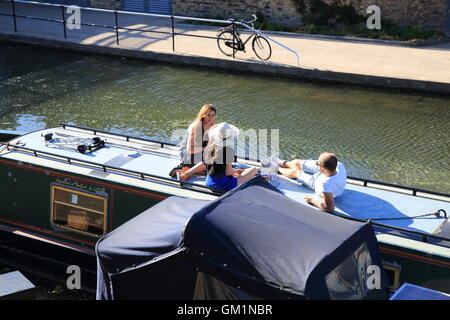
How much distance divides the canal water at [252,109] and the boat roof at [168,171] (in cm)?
361

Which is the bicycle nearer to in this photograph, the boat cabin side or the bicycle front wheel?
the bicycle front wheel

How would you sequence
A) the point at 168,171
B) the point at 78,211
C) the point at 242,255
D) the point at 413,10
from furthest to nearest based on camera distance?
the point at 413,10, the point at 78,211, the point at 168,171, the point at 242,255

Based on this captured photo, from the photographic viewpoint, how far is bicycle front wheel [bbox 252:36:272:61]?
54.3 ft

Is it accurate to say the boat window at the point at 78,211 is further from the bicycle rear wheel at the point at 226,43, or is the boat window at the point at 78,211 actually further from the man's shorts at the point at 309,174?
the bicycle rear wheel at the point at 226,43

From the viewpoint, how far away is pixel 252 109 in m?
14.3

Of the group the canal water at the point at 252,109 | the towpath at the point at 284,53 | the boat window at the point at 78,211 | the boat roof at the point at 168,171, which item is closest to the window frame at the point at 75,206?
the boat window at the point at 78,211

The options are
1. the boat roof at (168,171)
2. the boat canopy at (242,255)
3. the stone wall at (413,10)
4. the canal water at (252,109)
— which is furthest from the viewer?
the stone wall at (413,10)

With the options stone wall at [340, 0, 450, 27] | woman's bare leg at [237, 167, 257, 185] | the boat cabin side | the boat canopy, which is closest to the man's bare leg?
woman's bare leg at [237, 167, 257, 185]

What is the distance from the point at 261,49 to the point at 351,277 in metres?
11.9

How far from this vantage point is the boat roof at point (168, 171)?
702cm

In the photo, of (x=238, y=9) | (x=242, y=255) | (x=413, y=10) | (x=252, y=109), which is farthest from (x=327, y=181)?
(x=238, y=9)

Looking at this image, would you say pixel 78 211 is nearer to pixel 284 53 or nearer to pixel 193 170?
pixel 193 170

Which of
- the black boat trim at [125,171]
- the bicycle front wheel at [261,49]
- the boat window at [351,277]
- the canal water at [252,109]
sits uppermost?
the bicycle front wheel at [261,49]

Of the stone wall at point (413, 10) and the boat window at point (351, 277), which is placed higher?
the stone wall at point (413, 10)
